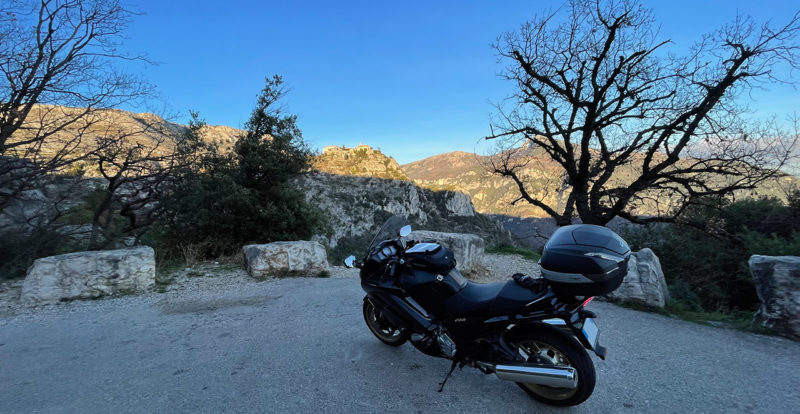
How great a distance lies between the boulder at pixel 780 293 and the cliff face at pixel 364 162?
75629mm

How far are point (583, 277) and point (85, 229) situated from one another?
1010cm

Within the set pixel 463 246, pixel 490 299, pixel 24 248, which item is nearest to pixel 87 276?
pixel 24 248

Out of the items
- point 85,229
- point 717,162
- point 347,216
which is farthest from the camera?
point 347,216

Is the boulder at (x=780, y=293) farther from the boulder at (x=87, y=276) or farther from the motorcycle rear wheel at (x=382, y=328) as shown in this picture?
the boulder at (x=87, y=276)

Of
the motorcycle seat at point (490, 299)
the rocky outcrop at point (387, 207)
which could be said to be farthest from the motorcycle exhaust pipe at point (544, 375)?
A: the rocky outcrop at point (387, 207)

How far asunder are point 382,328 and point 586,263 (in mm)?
2235

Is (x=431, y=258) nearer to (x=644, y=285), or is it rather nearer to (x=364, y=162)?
(x=644, y=285)

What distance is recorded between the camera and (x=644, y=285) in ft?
18.0

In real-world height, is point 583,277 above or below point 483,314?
above

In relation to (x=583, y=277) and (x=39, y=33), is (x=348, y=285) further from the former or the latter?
(x=39, y=33)

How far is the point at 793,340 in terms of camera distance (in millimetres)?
4047

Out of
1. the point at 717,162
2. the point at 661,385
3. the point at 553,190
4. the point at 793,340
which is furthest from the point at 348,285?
the point at 717,162

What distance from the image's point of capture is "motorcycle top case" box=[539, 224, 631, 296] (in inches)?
89.6

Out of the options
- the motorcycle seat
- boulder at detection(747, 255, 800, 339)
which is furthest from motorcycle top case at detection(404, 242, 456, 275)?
boulder at detection(747, 255, 800, 339)
